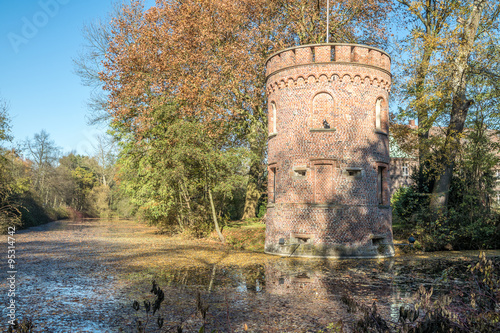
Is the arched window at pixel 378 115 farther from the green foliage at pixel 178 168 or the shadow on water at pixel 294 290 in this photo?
A: the green foliage at pixel 178 168

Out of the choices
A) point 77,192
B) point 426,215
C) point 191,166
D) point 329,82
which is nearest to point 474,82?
point 426,215

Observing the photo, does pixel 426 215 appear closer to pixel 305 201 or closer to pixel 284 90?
pixel 305 201

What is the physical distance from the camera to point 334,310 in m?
7.63

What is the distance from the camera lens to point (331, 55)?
1725 centimetres

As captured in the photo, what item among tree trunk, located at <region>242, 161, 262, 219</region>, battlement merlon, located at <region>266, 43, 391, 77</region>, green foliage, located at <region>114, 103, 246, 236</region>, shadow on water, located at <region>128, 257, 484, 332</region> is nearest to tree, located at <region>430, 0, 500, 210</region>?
battlement merlon, located at <region>266, 43, 391, 77</region>

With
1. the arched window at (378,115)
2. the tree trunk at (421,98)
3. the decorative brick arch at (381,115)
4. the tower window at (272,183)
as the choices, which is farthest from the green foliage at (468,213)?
the tower window at (272,183)

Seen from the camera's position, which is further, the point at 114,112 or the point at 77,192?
the point at 77,192

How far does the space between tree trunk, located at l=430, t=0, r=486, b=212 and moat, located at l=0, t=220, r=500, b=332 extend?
423cm

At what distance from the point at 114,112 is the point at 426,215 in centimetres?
1781

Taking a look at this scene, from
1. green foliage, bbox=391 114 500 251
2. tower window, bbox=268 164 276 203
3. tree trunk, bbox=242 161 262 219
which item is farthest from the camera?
tree trunk, bbox=242 161 262 219

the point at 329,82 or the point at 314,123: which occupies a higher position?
the point at 329,82

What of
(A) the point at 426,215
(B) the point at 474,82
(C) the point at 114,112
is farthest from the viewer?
(C) the point at 114,112

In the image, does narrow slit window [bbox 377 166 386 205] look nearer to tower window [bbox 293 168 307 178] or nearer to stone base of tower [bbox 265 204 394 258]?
stone base of tower [bbox 265 204 394 258]

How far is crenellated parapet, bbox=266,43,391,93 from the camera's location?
16625mm
